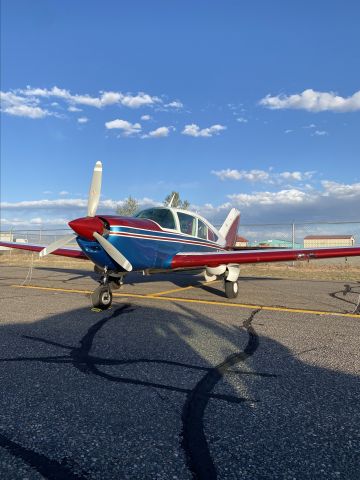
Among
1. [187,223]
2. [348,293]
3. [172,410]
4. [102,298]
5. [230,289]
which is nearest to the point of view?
[172,410]

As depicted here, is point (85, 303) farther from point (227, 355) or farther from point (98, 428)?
point (98, 428)

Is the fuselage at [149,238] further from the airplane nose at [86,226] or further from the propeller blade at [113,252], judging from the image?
the propeller blade at [113,252]

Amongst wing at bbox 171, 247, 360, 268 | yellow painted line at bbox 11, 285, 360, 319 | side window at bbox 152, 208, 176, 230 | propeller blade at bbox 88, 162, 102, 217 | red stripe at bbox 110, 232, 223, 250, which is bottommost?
yellow painted line at bbox 11, 285, 360, 319

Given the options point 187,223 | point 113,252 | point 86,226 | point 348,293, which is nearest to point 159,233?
point 187,223

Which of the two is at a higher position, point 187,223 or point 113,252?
point 187,223

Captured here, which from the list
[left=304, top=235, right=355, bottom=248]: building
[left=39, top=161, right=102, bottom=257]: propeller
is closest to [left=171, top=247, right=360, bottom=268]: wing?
[left=39, top=161, right=102, bottom=257]: propeller

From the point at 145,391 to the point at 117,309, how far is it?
466 centimetres

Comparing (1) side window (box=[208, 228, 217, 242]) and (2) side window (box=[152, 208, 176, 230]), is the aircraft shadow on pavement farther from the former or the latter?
(1) side window (box=[208, 228, 217, 242])

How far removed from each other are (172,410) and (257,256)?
6824 mm

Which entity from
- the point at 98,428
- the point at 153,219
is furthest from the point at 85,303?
the point at 98,428

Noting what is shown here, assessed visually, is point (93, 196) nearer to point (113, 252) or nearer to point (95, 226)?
point (95, 226)

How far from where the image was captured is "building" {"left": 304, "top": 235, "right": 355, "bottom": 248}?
21.2 m

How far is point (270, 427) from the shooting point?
2.80 meters

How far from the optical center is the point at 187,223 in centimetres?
1075
